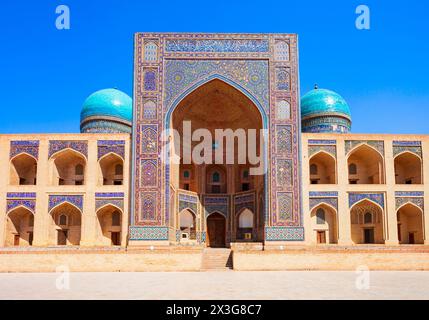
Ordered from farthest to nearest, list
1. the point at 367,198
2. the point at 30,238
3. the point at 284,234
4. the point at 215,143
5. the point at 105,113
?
1. the point at 105,113
2. the point at 215,143
3. the point at 30,238
4. the point at 367,198
5. the point at 284,234

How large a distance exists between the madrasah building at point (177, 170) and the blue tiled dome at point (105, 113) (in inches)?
157

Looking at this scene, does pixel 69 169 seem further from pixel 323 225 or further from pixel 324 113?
pixel 324 113

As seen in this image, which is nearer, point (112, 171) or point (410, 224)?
point (410, 224)

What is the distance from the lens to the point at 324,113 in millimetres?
23781

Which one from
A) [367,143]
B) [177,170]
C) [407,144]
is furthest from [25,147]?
[407,144]

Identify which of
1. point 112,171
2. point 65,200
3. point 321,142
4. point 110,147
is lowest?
point 65,200

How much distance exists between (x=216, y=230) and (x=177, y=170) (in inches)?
140

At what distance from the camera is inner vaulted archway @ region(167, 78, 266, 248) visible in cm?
1956

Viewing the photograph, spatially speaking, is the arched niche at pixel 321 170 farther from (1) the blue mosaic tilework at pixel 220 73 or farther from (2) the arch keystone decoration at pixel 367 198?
(1) the blue mosaic tilework at pixel 220 73

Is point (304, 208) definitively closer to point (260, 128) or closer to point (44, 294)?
point (260, 128)

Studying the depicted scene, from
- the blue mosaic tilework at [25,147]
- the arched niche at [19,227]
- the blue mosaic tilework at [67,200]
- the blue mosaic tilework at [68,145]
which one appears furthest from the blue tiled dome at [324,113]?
the arched niche at [19,227]

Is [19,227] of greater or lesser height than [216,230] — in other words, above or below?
above
